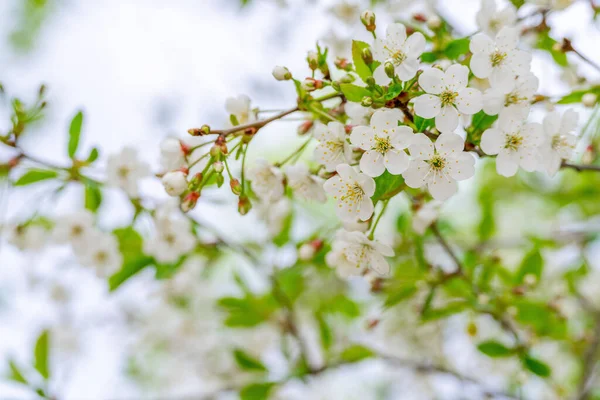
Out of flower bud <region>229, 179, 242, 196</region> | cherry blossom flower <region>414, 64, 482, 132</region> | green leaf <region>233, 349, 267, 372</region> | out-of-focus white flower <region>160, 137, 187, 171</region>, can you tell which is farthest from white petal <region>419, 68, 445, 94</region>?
green leaf <region>233, 349, 267, 372</region>

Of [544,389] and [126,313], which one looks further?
[126,313]

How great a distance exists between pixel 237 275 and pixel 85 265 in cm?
51

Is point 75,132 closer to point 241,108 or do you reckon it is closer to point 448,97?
point 241,108

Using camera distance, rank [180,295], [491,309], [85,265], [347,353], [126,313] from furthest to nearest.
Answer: [126,313] → [180,295] → [347,353] → [85,265] → [491,309]

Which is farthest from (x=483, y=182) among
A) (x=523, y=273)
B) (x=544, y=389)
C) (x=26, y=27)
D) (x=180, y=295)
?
(x=26, y=27)

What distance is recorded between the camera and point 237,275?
5.98 feet

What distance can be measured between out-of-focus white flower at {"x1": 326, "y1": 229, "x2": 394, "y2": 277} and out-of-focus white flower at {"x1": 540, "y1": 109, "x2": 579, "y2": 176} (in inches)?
12.0

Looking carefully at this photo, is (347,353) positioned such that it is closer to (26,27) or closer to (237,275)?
(237,275)

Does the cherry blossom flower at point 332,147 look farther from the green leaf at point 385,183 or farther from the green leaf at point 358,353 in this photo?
the green leaf at point 358,353

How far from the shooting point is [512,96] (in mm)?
899

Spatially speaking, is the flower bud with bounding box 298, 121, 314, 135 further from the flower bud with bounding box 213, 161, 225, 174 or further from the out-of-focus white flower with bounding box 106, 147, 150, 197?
the out-of-focus white flower with bounding box 106, 147, 150, 197

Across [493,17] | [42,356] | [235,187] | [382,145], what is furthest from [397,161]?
[42,356]

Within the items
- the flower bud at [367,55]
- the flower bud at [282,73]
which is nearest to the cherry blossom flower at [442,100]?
the flower bud at [367,55]

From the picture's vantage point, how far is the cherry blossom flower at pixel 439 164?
2.69ft
